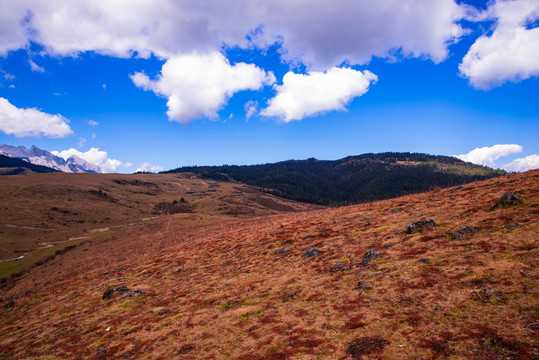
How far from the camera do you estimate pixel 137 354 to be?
481 inches

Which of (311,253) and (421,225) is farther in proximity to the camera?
(311,253)

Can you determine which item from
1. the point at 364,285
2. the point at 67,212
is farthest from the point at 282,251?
the point at 67,212

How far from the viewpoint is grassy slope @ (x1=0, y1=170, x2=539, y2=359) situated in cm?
870

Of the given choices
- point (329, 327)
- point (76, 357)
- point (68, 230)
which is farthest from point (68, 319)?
point (68, 230)

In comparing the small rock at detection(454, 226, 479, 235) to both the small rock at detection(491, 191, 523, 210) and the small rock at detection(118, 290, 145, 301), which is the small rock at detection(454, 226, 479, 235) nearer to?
the small rock at detection(491, 191, 523, 210)

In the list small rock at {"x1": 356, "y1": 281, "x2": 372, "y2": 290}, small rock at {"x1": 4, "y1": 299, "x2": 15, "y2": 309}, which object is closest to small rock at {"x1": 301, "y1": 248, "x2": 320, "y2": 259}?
small rock at {"x1": 356, "y1": 281, "x2": 372, "y2": 290}

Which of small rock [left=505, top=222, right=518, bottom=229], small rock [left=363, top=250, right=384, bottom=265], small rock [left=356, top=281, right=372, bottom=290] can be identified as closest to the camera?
small rock [left=356, top=281, right=372, bottom=290]

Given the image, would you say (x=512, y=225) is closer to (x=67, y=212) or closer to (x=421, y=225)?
(x=421, y=225)

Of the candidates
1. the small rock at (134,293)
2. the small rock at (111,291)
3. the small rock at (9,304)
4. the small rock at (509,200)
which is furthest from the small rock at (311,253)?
the small rock at (9,304)

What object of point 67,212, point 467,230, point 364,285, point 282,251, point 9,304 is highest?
point 467,230

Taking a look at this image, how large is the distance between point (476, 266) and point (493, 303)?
3387 mm

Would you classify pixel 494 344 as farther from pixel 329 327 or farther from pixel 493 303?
pixel 329 327

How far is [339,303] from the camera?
12.6 meters

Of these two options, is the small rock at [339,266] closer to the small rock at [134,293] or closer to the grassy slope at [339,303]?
the grassy slope at [339,303]
